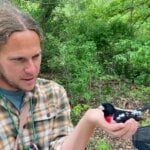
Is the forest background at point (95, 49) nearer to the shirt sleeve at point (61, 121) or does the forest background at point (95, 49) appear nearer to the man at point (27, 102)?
the shirt sleeve at point (61, 121)

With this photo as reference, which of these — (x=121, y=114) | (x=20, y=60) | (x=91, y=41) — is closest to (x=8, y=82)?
(x=20, y=60)

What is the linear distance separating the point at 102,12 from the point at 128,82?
2760 millimetres

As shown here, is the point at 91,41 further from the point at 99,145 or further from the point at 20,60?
the point at 20,60

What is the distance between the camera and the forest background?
710cm

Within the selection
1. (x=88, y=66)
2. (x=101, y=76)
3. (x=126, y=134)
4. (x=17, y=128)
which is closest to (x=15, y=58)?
(x=17, y=128)

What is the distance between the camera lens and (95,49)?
9047 millimetres

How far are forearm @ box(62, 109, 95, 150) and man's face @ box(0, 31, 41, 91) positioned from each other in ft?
1.05

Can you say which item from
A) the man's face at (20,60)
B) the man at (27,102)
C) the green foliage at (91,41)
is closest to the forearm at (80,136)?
the man at (27,102)

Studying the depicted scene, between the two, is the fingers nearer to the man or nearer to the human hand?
the human hand

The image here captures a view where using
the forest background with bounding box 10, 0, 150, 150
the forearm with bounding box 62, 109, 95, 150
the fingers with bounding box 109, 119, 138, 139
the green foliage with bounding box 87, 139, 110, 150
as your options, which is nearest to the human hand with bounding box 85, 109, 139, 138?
the fingers with bounding box 109, 119, 138, 139

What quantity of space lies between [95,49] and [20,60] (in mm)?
6991

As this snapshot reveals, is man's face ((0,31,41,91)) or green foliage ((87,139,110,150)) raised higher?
man's face ((0,31,41,91))

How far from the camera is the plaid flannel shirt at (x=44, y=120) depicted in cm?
217

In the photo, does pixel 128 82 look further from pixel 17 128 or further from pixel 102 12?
pixel 17 128
